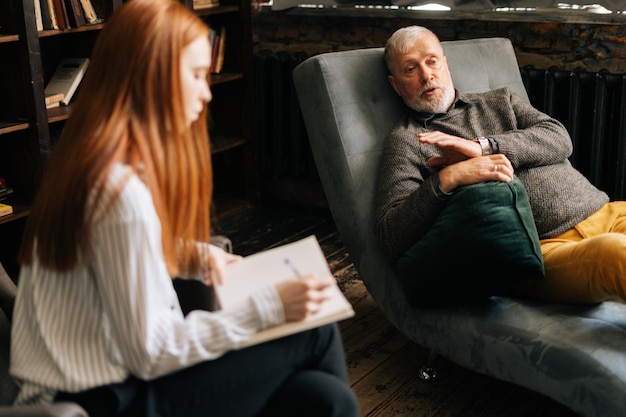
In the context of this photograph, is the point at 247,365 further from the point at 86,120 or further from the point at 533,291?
the point at 533,291

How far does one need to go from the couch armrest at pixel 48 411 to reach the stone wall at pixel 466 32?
8.32 ft

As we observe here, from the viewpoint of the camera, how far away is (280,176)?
404 cm

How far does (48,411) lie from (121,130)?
41 cm

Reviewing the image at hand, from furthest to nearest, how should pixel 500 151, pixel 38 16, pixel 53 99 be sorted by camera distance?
pixel 53 99
pixel 38 16
pixel 500 151

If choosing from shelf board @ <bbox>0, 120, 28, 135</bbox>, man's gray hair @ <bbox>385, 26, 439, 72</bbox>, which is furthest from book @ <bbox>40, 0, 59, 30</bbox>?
man's gray hair @ <bbox>385, 26, 439, 72</bbox>

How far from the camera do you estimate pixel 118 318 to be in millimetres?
1173

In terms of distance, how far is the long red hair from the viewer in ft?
3.86

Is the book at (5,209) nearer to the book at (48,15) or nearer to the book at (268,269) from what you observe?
the book at (48,15)

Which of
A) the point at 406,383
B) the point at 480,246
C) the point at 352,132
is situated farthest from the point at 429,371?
the point at 352,132

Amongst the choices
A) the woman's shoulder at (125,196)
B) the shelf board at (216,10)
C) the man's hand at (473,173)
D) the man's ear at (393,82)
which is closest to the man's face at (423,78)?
the man's ear at (393,82)

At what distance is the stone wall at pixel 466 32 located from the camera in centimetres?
308

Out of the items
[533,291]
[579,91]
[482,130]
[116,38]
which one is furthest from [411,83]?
[116,38]

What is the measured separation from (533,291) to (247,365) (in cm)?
103

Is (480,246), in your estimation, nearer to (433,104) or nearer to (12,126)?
(433,104)
